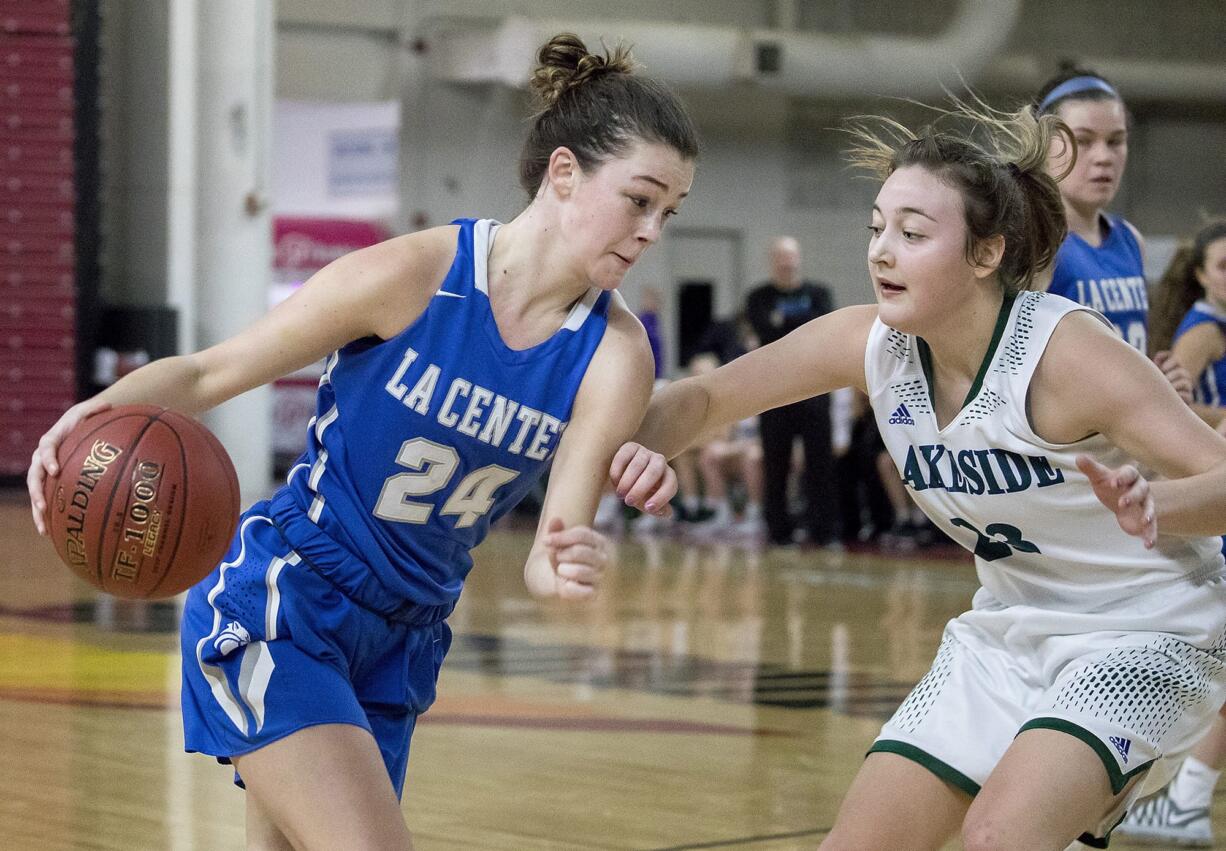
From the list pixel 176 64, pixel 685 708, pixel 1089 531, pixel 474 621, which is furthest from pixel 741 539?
pixel 1089 531

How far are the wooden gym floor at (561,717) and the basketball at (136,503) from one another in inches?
51.6

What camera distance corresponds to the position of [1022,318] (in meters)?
2.80

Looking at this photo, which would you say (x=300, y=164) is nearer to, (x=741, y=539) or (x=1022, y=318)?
(x=741, y=539)

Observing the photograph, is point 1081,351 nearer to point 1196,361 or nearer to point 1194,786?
point 1194,786

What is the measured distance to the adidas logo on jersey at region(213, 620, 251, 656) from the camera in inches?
104

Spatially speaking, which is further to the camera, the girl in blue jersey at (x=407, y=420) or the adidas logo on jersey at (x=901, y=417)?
the adidas logo on jersey at (x=901, y=417)

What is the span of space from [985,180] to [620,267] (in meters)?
0.60

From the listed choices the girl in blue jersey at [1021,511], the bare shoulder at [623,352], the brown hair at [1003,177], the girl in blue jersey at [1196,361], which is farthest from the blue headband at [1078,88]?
the bare shoulder at [623,352]

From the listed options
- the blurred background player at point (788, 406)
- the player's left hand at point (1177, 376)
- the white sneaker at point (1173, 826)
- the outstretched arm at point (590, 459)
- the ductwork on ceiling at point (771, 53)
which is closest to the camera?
the outstretched arm at point (590, 459)

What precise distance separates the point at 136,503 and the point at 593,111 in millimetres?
909

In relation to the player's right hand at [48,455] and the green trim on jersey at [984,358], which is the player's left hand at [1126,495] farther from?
the player's right hand at [48,455]

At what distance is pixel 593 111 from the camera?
2.76 meters

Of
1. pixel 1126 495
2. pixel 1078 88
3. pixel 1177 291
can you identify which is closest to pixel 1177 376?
pixel 1078 88

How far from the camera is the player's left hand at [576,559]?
245 cm
